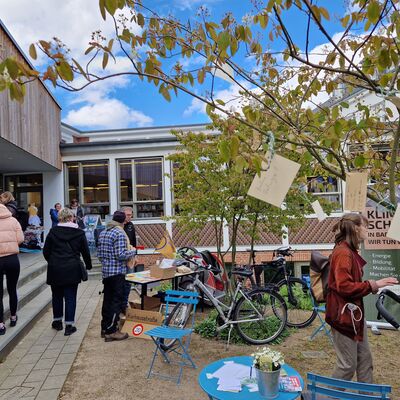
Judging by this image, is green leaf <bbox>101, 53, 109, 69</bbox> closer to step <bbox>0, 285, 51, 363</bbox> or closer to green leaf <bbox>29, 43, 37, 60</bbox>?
green leaf <bbox>29, 43, 37, 60</bbox>

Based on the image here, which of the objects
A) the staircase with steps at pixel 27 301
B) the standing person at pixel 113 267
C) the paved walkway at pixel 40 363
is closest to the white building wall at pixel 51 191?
the staircase with steps at pixel 27 301

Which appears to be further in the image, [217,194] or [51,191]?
[51,191]

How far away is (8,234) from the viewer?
5.30 meters

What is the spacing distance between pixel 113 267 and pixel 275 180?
12.5 ft

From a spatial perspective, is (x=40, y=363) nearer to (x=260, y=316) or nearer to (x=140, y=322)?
(x=140, y=322)

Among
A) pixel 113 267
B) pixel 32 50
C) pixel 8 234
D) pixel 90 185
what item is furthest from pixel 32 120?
pixel 32 50

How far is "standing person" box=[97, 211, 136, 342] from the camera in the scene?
5535mm

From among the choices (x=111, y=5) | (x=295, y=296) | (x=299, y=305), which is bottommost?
(x=299, y=305)

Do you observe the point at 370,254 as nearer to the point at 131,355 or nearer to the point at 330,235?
the point at 131,355

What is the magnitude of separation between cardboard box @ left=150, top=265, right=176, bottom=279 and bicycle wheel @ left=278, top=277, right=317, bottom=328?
2.02 m

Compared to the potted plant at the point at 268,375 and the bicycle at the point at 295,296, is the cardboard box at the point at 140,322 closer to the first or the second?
the bicycle at the point at 295,296

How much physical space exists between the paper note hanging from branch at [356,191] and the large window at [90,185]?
13.1 meters

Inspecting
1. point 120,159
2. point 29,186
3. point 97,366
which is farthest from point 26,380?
point 29,186

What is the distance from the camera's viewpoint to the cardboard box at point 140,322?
504 centimetres
